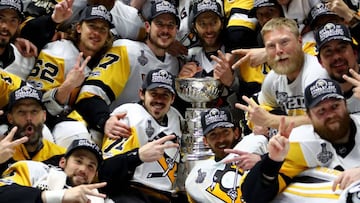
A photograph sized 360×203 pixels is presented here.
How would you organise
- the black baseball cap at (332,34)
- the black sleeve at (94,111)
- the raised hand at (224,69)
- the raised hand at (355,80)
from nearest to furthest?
the raised hand at (355,80), the black baseball cap at (332,34), the black sleeve at (94,111), the raised hand at (224,69)

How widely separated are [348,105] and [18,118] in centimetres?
160

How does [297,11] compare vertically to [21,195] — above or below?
above

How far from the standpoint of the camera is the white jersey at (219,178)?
315 cm

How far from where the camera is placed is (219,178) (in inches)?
127

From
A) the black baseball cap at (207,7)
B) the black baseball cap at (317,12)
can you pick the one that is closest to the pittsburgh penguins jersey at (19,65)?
the black baseball cap at (207,7)

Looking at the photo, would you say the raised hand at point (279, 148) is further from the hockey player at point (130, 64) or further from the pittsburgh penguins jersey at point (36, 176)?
the hockey player at point (130, 64)

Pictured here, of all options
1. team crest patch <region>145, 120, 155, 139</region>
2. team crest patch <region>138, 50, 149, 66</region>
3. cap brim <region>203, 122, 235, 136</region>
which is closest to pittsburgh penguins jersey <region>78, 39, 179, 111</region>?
team crest patch <region>138, 50, 149, 66</region>

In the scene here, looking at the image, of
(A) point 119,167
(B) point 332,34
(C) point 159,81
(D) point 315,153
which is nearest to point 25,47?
(C) point 159,81

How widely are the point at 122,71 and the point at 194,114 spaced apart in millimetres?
565

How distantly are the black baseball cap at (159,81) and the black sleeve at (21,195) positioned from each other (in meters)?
1.00

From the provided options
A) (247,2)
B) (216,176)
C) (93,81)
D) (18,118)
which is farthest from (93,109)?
(247,2)

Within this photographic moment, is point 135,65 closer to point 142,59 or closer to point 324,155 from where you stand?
point 142,59

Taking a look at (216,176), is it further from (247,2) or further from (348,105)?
(247,2)

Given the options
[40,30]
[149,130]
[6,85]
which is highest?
[40,30]
